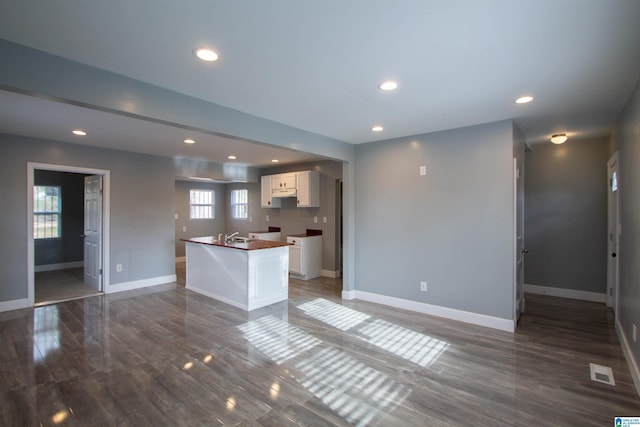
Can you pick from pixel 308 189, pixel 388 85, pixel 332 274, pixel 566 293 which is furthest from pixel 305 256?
pixel 566 293

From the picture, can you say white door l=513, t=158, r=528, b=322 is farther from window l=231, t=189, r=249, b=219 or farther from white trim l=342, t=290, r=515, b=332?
window l=231, t=189, r=249, b=219

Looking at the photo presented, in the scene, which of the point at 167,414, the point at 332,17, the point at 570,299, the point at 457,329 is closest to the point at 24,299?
the point at 167,414

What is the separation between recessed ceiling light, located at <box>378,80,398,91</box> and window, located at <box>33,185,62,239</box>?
8.18m

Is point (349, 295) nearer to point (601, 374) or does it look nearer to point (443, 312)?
point (443, 312)

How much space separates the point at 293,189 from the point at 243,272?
2709 millimetres

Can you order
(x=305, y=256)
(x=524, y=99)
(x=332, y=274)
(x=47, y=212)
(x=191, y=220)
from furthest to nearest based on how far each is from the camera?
(x=191, y=220) < (x=47, y=212) < (x=332, y=274) < (x=305, y=256) < (x=524, y=99)

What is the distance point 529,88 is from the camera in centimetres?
267

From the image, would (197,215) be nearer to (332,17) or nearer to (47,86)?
(47,86)

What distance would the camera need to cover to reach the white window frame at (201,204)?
862 cm

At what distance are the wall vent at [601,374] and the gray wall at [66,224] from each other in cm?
962

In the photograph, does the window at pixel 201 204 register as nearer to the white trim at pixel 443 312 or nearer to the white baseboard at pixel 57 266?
the white baseboard at pixel 57 266

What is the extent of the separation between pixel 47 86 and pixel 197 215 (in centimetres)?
691

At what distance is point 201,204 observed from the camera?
8.81 meters

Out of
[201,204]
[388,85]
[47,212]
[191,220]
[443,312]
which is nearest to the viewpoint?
[388,85]
